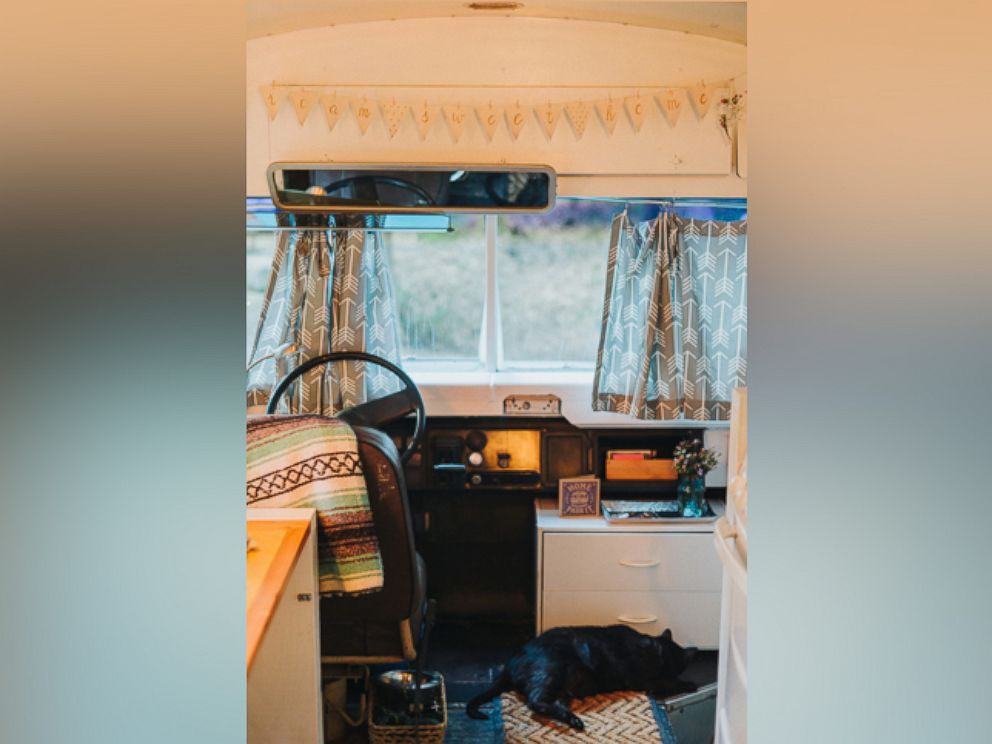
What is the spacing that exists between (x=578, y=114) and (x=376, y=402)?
136 centimetres

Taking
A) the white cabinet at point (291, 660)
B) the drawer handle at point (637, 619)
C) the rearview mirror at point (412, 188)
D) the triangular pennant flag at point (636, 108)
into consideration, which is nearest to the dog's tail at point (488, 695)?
the drawer handle at point (637, 619)

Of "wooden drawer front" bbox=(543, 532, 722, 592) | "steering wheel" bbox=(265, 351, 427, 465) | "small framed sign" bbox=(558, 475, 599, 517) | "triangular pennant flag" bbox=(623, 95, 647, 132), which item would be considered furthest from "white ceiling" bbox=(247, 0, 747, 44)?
"wooden drawer front" bbox=(543, 532, 722, 592)

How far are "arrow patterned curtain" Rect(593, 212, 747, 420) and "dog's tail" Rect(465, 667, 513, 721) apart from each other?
1222 mm

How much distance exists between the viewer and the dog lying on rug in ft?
11.1

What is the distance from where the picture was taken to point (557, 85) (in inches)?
149

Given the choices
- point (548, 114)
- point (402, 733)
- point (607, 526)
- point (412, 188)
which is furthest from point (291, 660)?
point (548, 114)

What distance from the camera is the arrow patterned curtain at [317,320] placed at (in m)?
4.04

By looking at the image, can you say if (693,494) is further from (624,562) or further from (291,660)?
(291,660)

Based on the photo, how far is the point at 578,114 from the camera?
12.6ft
